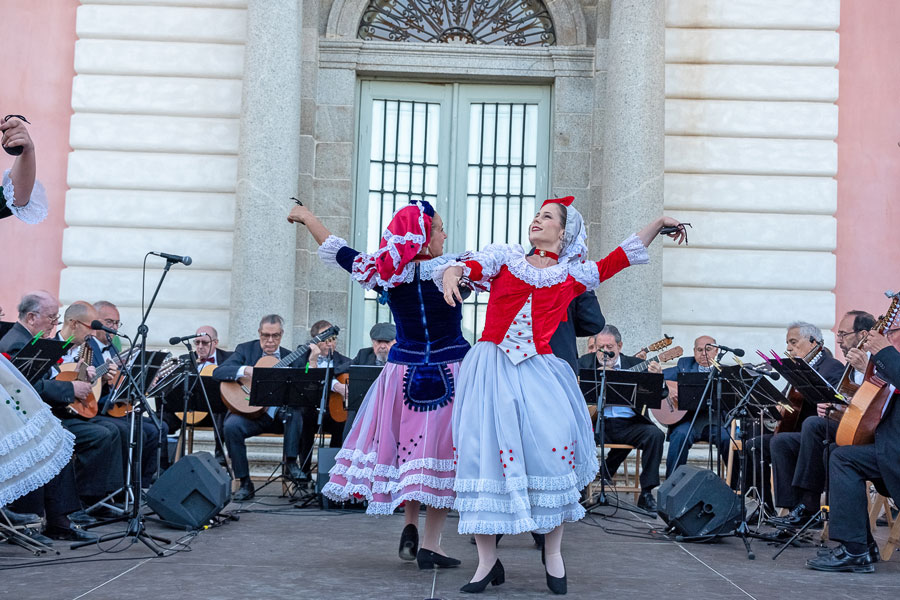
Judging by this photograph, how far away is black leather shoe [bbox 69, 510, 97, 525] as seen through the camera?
7082mm

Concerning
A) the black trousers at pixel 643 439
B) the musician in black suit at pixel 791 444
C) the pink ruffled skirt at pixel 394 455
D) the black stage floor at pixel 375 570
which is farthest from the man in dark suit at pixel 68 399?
the musician in black suit at pixel 791 444

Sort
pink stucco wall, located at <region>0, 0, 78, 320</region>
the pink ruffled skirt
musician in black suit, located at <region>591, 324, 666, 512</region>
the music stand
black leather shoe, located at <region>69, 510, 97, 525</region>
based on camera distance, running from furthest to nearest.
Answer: pink stucco wall, located at <region>0, 0, 78, 320</region>, musician in black suit, located at <region>591, 324, 666, 512</region>, the music stand, black leather shoe, located at <region>69, 510, 97, 525</region>, the pink ruffled skirt

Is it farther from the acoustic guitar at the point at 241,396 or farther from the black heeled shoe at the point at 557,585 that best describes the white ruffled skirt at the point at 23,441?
the acoustic guitar at the point at 241,396

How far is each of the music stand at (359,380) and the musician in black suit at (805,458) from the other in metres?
3.03

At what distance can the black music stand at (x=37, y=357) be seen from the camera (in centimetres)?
626

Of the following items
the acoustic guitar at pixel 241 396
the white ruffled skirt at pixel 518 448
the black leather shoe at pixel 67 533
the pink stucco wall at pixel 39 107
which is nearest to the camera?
the white ruffled skirt at pixel 518 448

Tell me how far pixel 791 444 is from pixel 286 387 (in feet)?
12.8

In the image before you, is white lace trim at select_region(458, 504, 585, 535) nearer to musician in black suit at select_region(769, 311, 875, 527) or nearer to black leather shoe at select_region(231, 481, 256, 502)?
musician in black suit at select_region(769, 311, 875, 527)

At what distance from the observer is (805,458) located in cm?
721

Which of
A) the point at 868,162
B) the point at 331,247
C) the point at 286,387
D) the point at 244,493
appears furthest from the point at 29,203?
the point at 868,162

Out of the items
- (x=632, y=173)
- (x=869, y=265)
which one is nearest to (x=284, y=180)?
(x=632, y=173)

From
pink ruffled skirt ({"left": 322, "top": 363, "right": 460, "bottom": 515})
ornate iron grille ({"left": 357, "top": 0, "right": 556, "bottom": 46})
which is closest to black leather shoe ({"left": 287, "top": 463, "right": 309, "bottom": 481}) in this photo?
pink ruffled skirt ({"left": 322, "top": 363, "right": 460, "bottom": 515})

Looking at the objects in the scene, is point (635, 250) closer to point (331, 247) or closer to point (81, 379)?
point (331, 247)

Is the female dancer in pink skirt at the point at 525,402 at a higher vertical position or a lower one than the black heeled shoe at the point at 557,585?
higher
